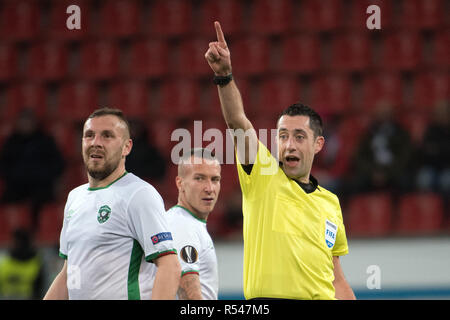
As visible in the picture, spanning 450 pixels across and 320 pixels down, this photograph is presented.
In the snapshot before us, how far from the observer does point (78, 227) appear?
129 inches

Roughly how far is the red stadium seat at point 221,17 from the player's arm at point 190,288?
6307 mm

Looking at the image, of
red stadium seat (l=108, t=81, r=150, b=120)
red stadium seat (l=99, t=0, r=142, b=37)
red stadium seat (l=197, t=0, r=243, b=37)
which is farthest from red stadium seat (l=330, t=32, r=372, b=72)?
red stadium seat (l=99, t=0, r=142, b=37)

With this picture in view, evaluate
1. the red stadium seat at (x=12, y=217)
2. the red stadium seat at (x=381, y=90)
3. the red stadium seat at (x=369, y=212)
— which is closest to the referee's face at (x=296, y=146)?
the red stadium seat at (x=369, y=212)

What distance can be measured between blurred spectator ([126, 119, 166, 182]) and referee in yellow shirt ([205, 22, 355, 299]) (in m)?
3.73

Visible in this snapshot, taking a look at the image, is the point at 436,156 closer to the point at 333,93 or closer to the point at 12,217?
the point at 333,93

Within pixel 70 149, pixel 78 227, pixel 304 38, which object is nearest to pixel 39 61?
pixel 70 149

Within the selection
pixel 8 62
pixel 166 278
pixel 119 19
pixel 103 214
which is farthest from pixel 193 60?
pixel 166 278

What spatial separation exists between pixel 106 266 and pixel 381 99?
20.5 ft

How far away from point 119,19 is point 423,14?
420 cm

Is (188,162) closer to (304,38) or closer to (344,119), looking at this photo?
(344,119)

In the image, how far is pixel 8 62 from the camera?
30.2 feet

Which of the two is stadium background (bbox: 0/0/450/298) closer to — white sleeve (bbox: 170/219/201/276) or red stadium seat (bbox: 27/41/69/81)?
red stadium seat (bbox: 27/41/69/81)

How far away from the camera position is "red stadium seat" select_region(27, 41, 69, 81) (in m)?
9.20

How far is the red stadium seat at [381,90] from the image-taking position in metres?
8.74
